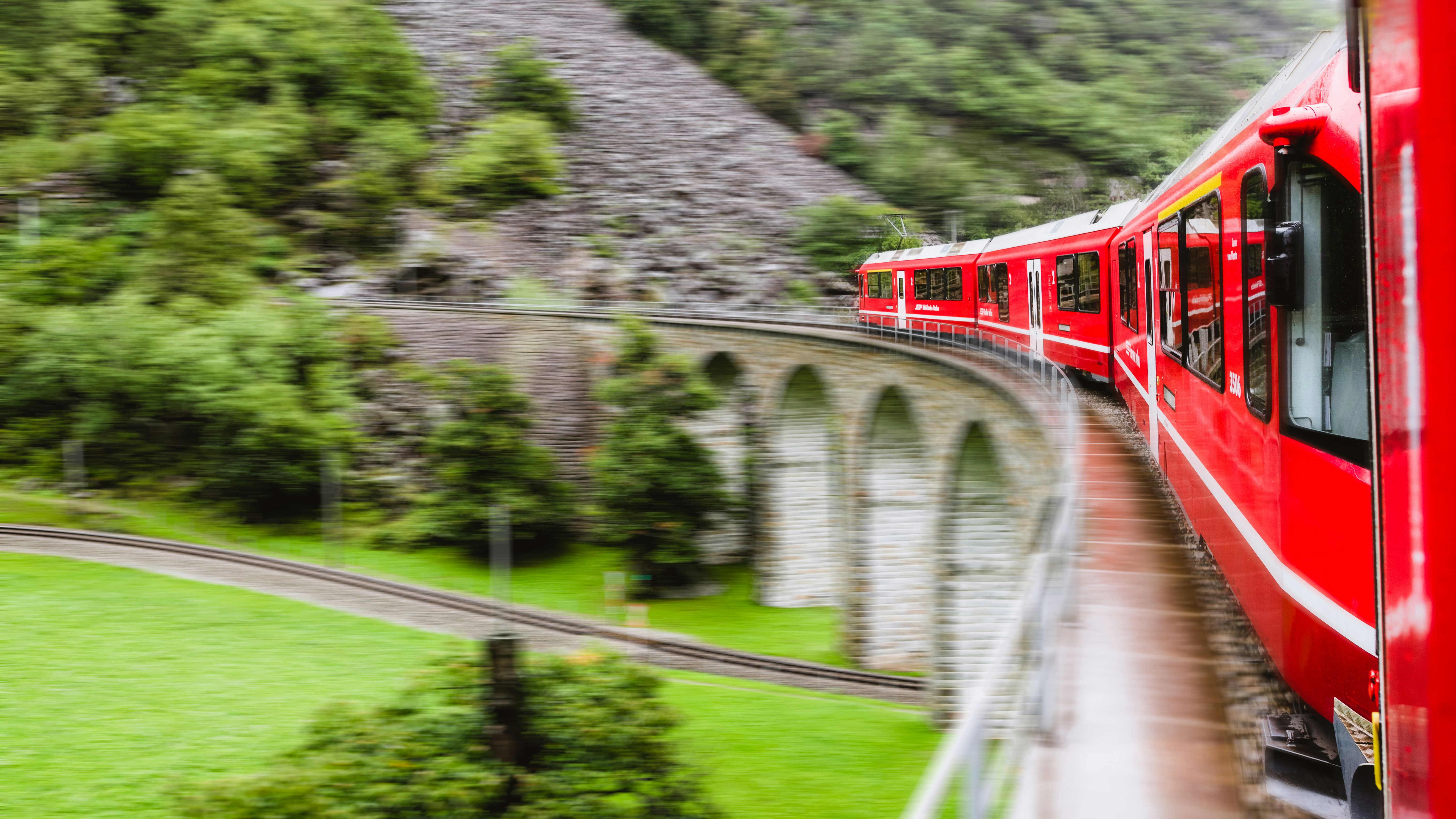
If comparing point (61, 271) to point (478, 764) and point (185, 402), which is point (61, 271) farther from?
point (478, 764)

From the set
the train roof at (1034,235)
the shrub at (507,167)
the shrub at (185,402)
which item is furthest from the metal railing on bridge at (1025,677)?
the shrub at (507,167)

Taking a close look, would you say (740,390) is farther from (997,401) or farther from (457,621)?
(997,401)

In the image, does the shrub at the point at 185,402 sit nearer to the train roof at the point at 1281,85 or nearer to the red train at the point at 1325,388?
the red train at the point at 1325,388

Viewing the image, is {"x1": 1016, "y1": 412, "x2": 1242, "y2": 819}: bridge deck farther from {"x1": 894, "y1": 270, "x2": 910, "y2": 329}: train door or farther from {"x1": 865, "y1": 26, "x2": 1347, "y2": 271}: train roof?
{"x1": 894, "y1": 270, "x2": 910, "y2": 329}: train door

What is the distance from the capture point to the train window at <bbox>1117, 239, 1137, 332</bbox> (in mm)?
12242

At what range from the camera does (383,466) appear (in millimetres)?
38281

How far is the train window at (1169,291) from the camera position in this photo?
27.3ft

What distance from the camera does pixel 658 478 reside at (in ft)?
92.4

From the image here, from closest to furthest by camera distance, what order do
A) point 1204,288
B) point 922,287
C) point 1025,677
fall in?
1. point 1025,677
2. point 1204,288
3. point 922,287

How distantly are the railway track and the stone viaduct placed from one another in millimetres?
706

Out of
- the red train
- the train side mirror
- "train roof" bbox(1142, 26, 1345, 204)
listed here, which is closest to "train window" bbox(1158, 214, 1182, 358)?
the red train

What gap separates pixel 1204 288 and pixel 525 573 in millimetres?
26738

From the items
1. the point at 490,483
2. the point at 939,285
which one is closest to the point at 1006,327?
the point at 939,285

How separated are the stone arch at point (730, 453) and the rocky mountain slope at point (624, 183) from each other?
2506 centimetres
